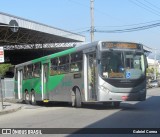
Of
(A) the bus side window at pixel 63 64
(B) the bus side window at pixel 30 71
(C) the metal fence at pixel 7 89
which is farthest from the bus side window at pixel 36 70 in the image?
(C) the metal fence at pixel 7 89

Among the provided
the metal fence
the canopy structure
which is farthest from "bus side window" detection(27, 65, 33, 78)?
the metal fence

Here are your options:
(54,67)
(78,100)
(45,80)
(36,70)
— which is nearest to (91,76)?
(78,100)

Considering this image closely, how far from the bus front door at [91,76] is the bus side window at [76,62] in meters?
0.73

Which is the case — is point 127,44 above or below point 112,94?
above

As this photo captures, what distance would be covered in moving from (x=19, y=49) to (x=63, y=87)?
40522 mm

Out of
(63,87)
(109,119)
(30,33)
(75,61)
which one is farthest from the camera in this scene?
(30,33)

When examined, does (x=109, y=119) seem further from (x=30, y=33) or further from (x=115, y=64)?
(x=30, y=33)

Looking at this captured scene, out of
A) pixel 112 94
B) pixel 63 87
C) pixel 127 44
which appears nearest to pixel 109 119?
pixel 112 94

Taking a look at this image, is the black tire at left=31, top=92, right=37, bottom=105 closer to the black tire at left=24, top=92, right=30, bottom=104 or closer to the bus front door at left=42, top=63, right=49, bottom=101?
the black tire at left=24, top=92, right=30, bottom=104

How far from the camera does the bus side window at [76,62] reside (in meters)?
20.2

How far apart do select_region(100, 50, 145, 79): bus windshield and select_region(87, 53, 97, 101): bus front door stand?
667 mm

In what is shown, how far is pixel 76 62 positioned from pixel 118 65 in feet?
9.35

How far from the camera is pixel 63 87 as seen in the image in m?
22.5

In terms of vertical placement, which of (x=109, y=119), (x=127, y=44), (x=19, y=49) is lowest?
(x=109, y=119)
